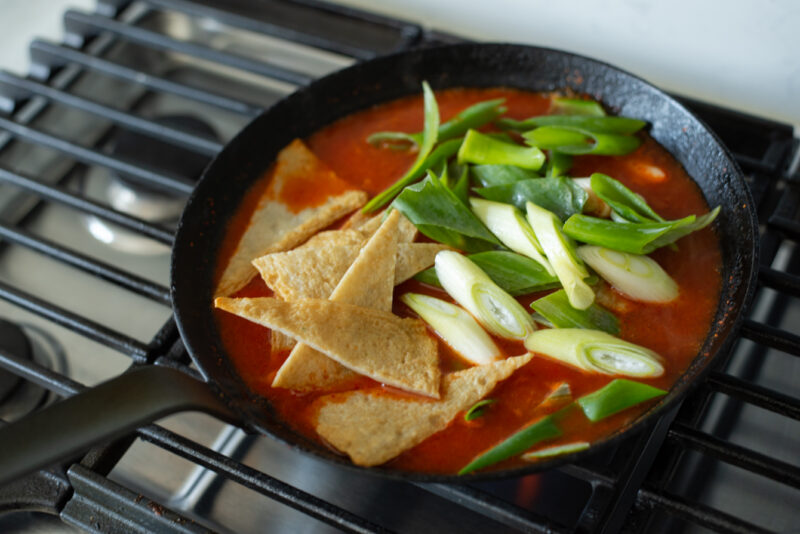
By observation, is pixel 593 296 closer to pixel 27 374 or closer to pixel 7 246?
pixel 27 374

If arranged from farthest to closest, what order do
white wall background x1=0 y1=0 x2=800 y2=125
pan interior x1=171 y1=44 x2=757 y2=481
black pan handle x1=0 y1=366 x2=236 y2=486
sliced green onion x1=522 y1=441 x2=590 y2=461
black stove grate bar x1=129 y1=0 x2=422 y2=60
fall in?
black stove grate bar x1=129 y1=0 x2=422 y2=60, white wall background x1=0 y1=0 x2=800 y2=125, pan interior x1=171 y1=44 x2=757 y2=481, sliced green onion x1=522 y1=441 x2=590 y2=461, black pan handle x1=0 y1=366 x2=236 y2=486

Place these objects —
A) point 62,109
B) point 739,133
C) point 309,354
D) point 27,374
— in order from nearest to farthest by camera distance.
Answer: point 309,354 < point 27,374 < point 739,133 < point 62,109

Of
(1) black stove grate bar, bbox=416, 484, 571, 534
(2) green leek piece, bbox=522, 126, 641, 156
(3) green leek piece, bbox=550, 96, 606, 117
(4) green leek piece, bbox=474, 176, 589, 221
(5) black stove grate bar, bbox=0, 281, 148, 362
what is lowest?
(5) black stove grate bar, bbox=0, 281, 148, 362

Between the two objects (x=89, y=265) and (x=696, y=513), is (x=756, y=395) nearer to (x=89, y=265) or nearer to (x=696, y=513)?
(x=696, y=513)

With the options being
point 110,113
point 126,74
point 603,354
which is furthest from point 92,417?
point 126,74

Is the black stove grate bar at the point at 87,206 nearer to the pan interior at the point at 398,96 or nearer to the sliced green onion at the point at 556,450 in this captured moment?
the pan interior at the point at 398,96

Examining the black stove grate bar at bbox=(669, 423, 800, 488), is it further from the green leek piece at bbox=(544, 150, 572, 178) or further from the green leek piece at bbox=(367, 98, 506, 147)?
the green leek piece at bbox=(367, 98, 506, 147)

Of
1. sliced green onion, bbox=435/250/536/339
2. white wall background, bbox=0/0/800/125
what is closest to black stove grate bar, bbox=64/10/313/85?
white wall background, bbox=0/0/800/125

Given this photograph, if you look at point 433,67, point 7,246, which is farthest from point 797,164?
point 7,246
